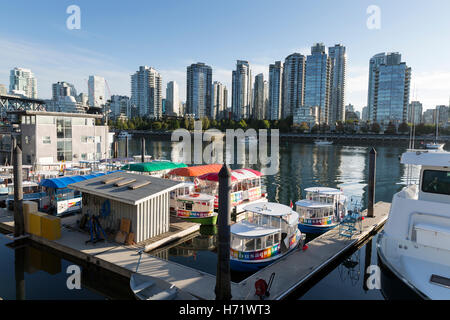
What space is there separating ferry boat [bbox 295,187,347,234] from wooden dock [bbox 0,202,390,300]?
1.88 m

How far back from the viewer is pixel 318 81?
18275 cm

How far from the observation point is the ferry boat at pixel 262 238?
15305mm

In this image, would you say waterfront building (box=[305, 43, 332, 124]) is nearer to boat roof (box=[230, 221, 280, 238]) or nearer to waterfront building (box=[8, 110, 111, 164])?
waterfront building (box=[8, 110, 111, 164])

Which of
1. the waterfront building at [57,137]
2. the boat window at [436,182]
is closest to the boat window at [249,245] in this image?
the boat window at [436,182]

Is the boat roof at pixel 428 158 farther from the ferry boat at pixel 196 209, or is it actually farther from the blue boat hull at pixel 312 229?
the ferry boat at pixel 196 209

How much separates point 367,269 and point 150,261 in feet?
37.9

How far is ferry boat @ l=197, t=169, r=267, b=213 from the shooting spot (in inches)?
1012

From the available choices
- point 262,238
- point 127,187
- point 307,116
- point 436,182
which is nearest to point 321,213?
point 262,238

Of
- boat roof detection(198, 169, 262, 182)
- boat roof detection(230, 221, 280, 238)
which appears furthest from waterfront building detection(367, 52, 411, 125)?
boat roof detection(230, 221, 280, 238)

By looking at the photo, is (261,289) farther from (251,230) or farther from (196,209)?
(196,209)

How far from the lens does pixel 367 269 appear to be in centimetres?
1694

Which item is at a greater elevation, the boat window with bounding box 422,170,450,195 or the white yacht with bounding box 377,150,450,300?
the boat window with bounding box 422,170,450,195
